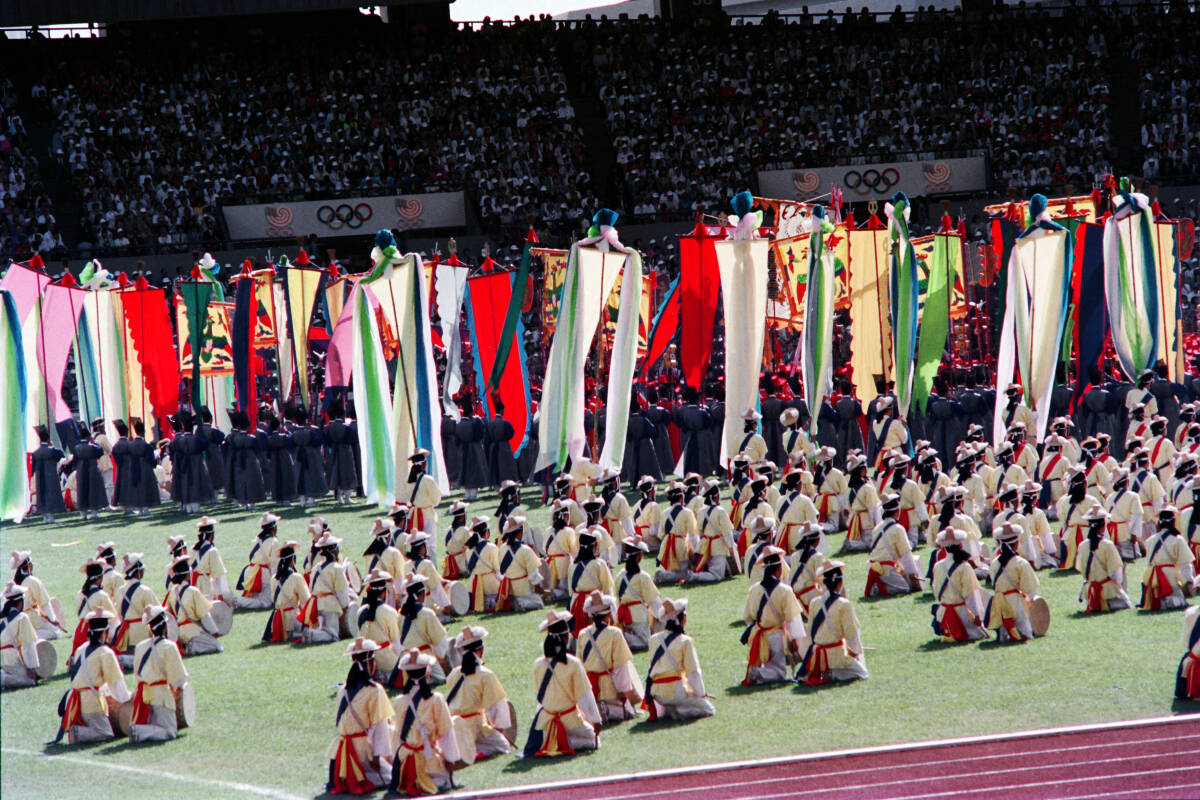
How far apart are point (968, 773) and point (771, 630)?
2.33 m

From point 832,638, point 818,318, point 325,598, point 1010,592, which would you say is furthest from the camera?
point 818,318

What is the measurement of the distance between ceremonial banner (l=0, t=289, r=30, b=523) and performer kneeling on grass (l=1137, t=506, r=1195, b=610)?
10.8 meters

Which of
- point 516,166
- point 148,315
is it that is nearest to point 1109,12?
point 516,166

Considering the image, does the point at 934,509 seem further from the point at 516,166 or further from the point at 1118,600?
the point at 516,166

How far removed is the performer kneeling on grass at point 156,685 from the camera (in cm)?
1104

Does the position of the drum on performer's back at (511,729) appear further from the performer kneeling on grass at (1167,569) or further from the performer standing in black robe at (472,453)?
the performer standing in black robe at (472,453)

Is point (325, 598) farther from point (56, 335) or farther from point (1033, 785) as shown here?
point (56, 335)

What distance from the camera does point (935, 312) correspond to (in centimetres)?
1911

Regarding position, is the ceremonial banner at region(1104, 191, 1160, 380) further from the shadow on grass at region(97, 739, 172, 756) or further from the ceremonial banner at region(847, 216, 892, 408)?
the shadow on grass at region(97, 739, 172, 756)

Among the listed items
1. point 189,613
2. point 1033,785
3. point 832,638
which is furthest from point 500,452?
point 1033,785

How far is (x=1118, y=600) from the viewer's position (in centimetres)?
1305

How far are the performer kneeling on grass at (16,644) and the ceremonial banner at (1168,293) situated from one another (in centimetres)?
1356

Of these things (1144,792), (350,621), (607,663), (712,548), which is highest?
(712,548)

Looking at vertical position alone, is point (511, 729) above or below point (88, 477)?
below
